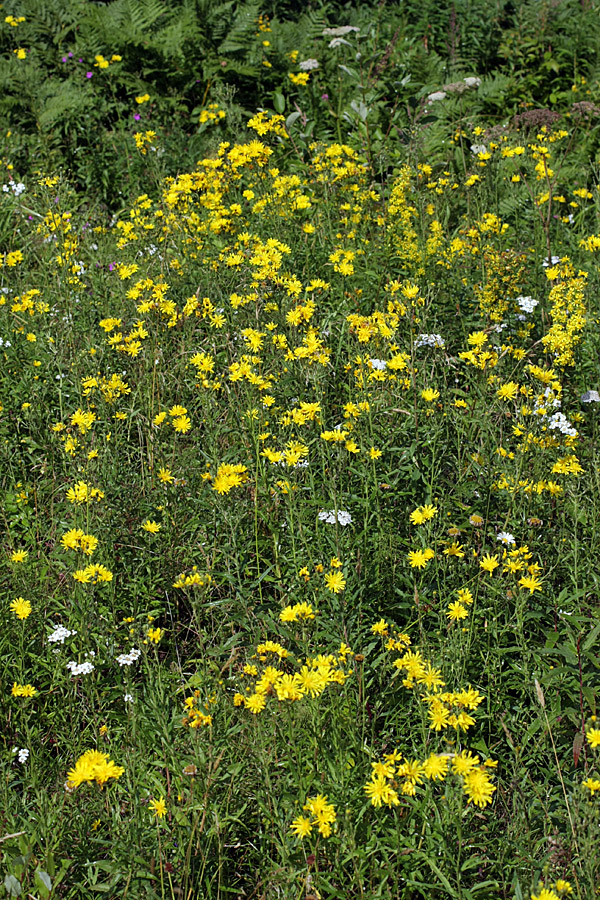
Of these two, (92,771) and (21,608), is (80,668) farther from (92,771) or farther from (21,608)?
(92,771)

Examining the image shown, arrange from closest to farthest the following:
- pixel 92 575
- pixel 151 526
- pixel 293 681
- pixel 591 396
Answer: pixel 293 681
pixel 92 575
pixel 151 526
pixel 591 396

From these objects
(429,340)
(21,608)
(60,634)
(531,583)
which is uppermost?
(429,340)

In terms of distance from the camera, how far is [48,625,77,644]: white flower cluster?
2398mm

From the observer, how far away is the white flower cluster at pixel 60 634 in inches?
94.4

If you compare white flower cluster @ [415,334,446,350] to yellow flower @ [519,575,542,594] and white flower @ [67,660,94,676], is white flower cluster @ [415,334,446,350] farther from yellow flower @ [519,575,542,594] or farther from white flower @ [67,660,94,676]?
white flower @ [67,660,94,676]

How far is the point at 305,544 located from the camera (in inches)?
97.2

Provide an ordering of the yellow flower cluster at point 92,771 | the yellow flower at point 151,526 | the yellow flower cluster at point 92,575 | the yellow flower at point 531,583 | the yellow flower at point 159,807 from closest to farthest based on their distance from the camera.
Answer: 1. the yellow flower cluster at point 92,771
2. the yellow flower at point 159,807
3. the yellow flower at point 531,583
4. the yellow flower cluster at point 92,575
5. the yellow flower at point 151,526

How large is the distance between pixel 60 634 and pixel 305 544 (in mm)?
760

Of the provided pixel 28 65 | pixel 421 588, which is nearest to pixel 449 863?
pixel 421 588

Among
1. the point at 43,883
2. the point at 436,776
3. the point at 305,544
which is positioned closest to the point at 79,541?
the point at 305,544

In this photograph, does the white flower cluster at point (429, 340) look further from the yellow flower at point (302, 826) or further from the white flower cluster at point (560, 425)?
the yellow flower at point (302, 826)

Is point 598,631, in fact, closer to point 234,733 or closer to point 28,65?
point 234,733

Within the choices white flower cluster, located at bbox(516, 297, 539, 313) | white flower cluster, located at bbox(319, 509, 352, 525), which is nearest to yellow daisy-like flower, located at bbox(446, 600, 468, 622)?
white flower cluster, located at bbox(319, 509, 352, 525)

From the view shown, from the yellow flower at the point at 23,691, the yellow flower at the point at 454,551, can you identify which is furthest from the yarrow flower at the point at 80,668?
the yellow flower at the point at 454,551
